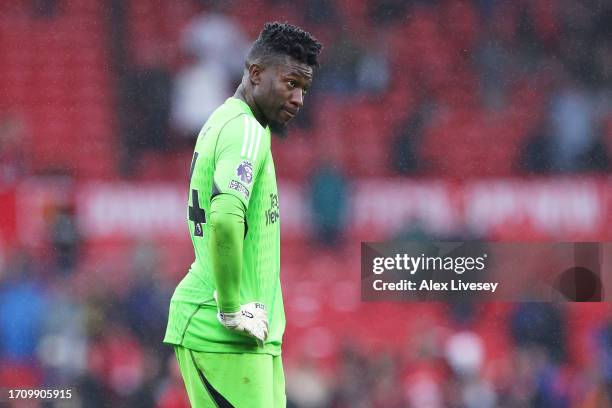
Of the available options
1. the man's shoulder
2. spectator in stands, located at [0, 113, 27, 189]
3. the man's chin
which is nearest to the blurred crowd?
spectator in stands, located at [0, 113, 27, 189]

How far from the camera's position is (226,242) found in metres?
3.21

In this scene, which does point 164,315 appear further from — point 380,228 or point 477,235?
point 477,235

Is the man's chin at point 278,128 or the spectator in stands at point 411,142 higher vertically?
the spectator in stands at point 411,142

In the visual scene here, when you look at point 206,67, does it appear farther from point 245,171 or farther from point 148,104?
point 245,171

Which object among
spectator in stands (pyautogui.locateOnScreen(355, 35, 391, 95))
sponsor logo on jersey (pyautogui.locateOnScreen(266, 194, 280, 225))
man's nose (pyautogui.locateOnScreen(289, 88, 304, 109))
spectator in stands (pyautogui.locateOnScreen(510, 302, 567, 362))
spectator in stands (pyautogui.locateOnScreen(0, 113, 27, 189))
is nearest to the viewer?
sponsor logo on jersey (pyautogui.locateOnScreen(266, 194, 280, 225))

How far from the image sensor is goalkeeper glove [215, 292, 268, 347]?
332cm

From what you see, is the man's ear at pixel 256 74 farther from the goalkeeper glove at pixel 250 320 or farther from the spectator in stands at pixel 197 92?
the spectator in stands at pixel 197 92

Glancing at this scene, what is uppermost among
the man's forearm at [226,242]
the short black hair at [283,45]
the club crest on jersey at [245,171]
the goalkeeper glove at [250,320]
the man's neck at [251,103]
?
the short black hair at [283,45]

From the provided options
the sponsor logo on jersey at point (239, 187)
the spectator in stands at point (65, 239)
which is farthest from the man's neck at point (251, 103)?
the spectator in stands at point (65, 239)

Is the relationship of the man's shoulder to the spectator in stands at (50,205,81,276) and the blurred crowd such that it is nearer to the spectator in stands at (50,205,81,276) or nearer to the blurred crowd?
A: the blurred crowd

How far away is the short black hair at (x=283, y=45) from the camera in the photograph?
3562 millimetres

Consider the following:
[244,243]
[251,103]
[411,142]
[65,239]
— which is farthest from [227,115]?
[65,239]

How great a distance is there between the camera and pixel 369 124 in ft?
20.5

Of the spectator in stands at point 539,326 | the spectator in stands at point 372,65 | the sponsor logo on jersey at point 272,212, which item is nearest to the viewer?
the sponsor logo on jersey at point 272,212
